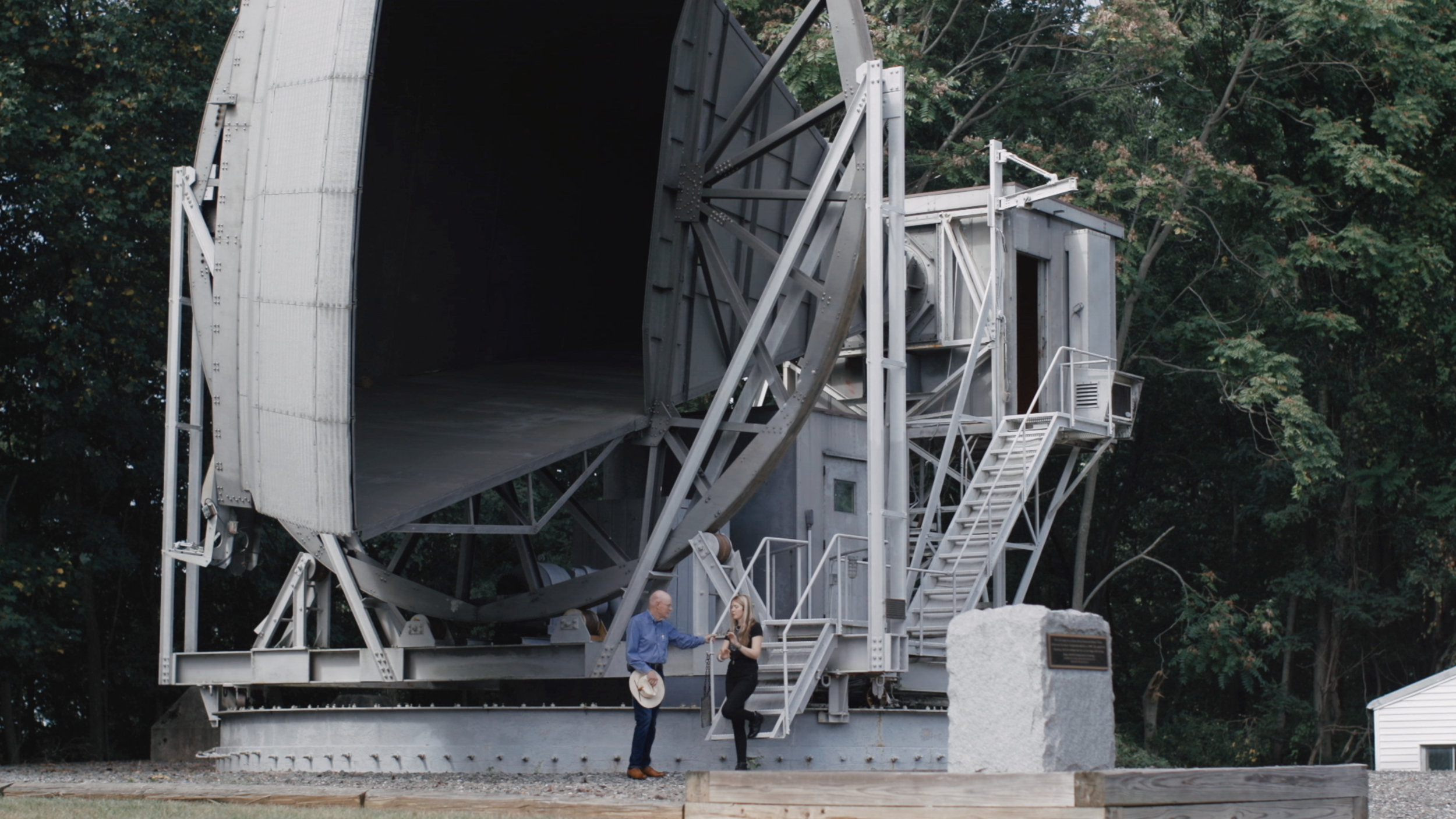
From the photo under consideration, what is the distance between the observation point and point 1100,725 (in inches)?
371

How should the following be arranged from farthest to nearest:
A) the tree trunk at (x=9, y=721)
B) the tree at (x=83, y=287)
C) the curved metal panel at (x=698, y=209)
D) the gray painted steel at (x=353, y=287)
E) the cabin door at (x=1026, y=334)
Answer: the tree trunk at (x=9, y=721) < the cabin door at (x=1026, y=334) < the tree at (x=83, y=287) < the curved metal panel at (x=698, y=209) < the gray painted steel at (x=353, y=287)

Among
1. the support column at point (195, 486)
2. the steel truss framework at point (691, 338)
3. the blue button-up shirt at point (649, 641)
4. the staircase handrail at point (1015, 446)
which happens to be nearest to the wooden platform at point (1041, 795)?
the blue button-up shirt at point (649, 641)

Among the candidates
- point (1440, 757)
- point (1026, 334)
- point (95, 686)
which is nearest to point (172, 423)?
point (95, 686)

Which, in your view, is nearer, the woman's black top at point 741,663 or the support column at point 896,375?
the woman's black top at point 741,663

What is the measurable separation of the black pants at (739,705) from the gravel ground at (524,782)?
0.58 m

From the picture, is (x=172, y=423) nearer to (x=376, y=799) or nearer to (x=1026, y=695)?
(x=376, y=799)

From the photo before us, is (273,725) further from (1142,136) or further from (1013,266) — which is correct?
(1142,136)

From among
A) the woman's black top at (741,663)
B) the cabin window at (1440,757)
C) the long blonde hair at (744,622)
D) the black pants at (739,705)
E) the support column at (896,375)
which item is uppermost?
the support column at (896,375)

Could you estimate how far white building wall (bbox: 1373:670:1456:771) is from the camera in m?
25.5

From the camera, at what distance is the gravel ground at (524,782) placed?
12180 millimetres

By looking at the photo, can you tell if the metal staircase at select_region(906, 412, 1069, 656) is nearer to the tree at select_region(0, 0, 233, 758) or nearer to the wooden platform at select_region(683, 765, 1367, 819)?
the wooden platform at select_region(683, 765, 1367, 819)

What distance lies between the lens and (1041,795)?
781 centimetres

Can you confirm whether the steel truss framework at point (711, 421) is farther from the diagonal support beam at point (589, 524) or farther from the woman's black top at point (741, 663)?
the woman's black top at point (741, 663)

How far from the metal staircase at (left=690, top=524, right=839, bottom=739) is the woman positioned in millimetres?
881
